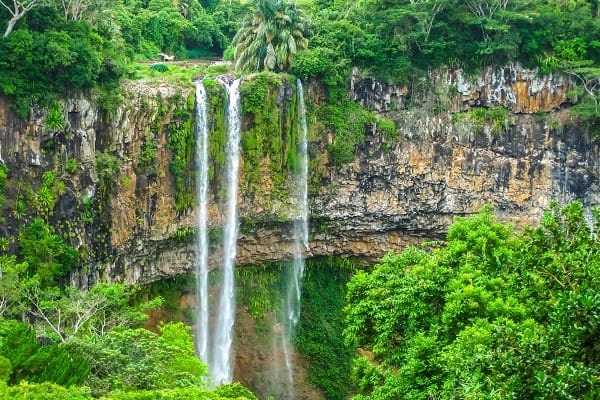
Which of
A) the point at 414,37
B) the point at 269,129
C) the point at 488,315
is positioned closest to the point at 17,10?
the point at 269,129

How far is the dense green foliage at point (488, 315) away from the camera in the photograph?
22.2 ft

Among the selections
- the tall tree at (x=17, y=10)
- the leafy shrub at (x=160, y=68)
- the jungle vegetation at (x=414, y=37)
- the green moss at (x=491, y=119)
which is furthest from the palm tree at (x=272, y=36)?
the tall tree at (x=17, y=10)

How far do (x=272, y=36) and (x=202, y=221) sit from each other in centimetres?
698

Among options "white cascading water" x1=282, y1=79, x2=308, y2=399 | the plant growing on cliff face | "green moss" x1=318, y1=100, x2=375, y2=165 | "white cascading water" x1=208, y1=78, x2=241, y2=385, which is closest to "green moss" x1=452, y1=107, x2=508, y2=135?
"green moss" x1=318, y1=100, x2=375, y2=165

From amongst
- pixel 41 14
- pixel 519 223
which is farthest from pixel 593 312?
pixel 519 223

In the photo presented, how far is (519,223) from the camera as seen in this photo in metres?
26.4

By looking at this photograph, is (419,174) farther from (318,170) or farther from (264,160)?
(264,160)

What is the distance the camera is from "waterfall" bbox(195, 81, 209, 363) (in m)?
22.3

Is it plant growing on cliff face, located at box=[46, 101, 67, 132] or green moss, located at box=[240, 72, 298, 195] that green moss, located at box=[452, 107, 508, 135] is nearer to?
green moss, located at box=[240, 72, 298, 195]

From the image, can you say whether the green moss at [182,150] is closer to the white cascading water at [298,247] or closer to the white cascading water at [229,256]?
the white cascading water at [229,256]

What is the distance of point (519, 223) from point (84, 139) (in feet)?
54.5

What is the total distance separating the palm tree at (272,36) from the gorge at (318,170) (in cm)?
86

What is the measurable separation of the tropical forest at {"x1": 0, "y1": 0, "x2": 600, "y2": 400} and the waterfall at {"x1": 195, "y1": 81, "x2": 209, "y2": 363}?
7 centimetres

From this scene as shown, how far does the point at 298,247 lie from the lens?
26016 millimetres
